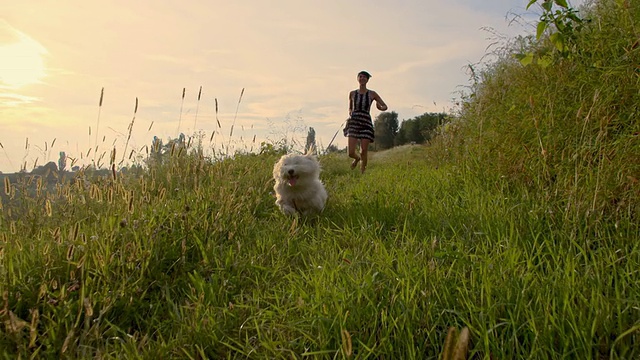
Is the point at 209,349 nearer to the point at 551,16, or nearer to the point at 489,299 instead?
the point at 489,299

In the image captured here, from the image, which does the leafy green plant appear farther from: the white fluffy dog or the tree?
the tree

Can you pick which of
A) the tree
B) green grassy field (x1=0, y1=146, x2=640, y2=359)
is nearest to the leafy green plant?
green grassy field (x1=0, y1=146, x2=640, y2=359)

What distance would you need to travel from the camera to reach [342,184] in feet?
28.5

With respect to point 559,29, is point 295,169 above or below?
below

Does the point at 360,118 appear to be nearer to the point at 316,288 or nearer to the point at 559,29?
the point at 559,29

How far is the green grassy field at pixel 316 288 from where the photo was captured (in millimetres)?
1955

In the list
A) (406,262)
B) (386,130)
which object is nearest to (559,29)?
(406,262)

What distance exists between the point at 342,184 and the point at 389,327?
6719mm

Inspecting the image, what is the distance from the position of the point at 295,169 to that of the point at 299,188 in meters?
0.25

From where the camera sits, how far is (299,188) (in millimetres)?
5715

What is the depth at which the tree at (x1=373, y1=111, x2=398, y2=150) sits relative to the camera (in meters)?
23.8

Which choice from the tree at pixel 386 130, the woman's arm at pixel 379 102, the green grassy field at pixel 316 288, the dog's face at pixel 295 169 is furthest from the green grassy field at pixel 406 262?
the tree at pixel 386 130

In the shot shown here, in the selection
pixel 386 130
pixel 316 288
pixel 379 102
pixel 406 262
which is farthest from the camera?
pixel 386 130

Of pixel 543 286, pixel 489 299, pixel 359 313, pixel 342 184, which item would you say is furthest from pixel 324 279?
pixel 342 184
